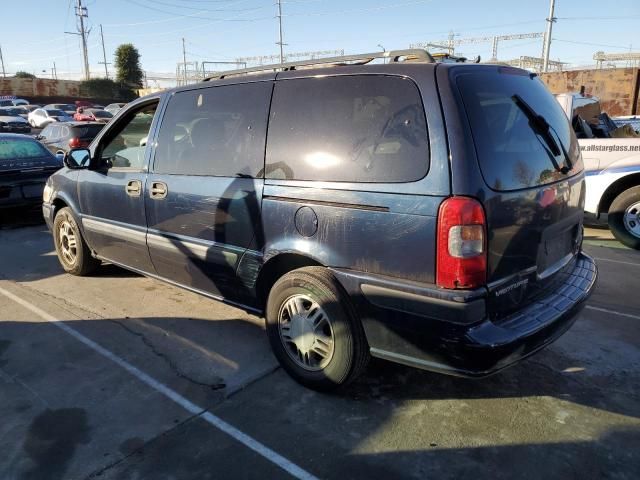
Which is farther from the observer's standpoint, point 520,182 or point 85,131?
point 85,131

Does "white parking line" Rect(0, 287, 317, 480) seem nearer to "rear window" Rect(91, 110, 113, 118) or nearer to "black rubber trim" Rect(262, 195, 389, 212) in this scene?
"black rubber trim" Rect(262, 195, 389, 212)

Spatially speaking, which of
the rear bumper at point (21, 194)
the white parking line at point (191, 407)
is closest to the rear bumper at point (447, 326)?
the white parking line at point (191, 407)

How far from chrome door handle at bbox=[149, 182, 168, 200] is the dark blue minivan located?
3cm

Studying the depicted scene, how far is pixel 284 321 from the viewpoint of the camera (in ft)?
10.8

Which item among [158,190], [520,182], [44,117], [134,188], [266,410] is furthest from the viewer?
[44,117]

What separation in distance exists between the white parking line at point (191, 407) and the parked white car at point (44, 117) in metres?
31.7

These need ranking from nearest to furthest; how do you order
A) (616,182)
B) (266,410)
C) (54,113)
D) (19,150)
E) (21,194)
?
(266,410), (616,182), (21,194), (19,150), (54,113)

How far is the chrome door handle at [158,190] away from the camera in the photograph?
3963mm

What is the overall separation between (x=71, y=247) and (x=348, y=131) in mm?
3948

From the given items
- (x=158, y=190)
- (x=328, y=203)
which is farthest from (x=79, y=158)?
(x=328, y=203)

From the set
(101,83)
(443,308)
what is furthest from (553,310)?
(101,83)

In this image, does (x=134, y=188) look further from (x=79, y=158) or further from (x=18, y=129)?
(x=18, y=129)

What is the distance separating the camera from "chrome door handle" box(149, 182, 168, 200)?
13.0 feet

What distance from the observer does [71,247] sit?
5.51 metres
